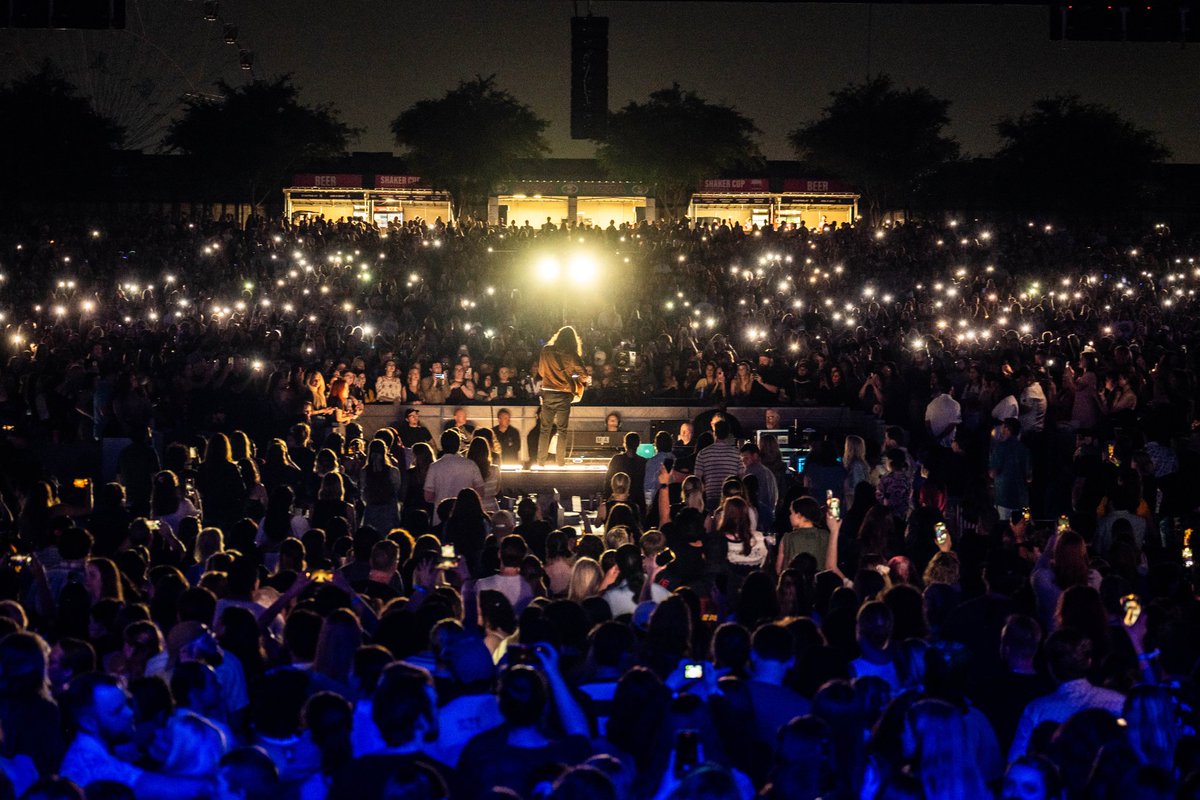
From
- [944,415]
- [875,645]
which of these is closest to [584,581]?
[875,645]

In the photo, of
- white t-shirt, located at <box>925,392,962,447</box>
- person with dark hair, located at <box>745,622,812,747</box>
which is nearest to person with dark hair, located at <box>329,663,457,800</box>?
person with dark hair, located at <box>745,622,812,747</box>

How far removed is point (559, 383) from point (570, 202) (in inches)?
1876

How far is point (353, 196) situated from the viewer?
60656 millimetres

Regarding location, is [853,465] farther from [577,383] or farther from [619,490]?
[577,383]

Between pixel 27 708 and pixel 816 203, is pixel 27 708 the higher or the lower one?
the lower one

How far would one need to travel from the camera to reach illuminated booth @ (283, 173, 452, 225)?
6000 centimetres

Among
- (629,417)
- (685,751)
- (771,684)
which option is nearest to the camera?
(685,751)

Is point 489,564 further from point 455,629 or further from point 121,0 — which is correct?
point 121,0

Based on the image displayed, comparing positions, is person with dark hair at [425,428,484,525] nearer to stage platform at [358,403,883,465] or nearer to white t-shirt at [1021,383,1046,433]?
stage platform at [358,403,883,465]

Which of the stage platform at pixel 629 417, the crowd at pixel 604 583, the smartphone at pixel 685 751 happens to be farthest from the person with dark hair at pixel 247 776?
the stage platform at pixel 629 417

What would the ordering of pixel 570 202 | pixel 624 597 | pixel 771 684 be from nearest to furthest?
pixel 771 684
pixel 624 597
pixel 570 202

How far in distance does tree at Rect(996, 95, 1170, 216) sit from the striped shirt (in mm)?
46797

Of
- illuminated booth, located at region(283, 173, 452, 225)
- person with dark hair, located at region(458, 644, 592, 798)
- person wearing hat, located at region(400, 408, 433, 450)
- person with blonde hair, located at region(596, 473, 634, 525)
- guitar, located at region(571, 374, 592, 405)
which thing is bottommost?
person with dark hair, located at region(458, 644, 592, 798)

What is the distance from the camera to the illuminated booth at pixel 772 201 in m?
61.1
